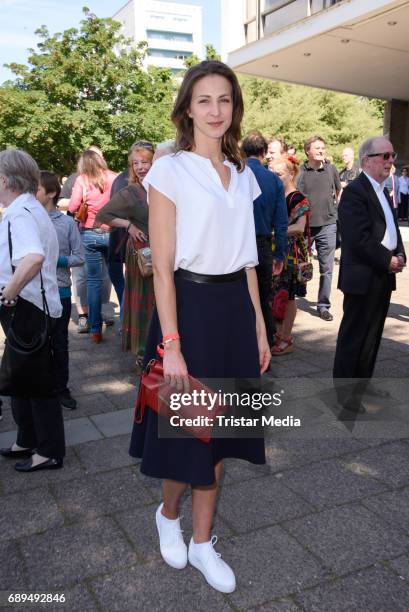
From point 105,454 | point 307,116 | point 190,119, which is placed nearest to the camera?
point 190,119

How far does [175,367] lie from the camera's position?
7.16ft

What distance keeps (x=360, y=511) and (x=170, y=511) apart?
105cm

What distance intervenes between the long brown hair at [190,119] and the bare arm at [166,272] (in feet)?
0.97

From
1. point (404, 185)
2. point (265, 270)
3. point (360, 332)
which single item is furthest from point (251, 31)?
point (360, 332)

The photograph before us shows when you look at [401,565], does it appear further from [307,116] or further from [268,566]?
[307,116]

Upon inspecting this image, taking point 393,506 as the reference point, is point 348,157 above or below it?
above

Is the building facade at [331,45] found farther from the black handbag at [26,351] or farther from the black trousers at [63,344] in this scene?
the black handbag at [26,351]

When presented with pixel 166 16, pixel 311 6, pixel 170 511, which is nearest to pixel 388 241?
pixel 170 511

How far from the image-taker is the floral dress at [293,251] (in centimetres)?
561

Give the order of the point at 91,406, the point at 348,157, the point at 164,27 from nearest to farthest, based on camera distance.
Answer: the point at 91,406, the point at 348,157, the point at 164,27

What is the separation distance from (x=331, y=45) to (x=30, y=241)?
51.6 feet

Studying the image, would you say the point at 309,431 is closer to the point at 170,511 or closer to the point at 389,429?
the point at 389,429

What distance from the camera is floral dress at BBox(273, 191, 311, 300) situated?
221 inches

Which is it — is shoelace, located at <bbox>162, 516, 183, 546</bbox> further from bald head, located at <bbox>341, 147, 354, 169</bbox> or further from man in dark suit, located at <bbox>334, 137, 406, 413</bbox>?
bald head, located at <bbox>341, 147, 354, 169</bbox>
